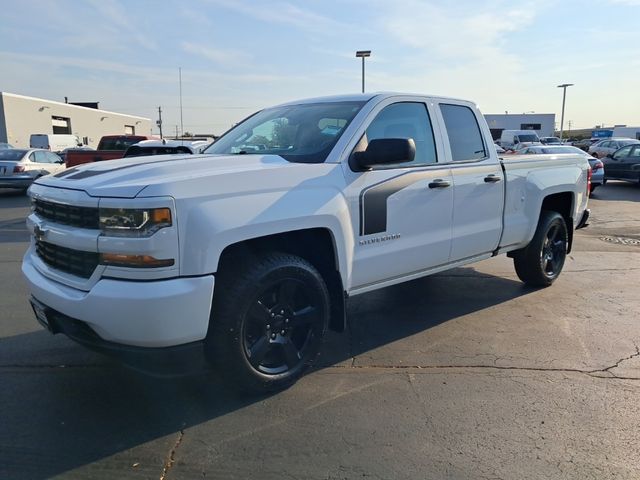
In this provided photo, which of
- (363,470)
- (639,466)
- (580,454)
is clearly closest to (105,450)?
(363,470)

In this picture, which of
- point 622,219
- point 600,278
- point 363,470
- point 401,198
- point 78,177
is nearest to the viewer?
point 363,470

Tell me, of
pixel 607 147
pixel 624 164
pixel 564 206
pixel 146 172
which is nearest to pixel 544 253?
pixel 564 206

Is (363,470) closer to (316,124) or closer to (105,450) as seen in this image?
(105,450)

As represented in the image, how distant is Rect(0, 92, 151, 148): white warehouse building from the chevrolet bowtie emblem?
1891 inches

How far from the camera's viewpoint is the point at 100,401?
3.50 metres

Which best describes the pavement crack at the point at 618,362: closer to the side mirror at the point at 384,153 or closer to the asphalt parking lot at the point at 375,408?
the asphalt parking lot at the point at 375,408

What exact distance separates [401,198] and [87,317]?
2.37 m

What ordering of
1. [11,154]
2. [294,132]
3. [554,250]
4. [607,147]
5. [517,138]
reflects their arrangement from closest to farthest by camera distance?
[294,132] < [554,250] < [11,154] < [607,147] < [517,138]

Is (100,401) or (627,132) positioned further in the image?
(627,132)

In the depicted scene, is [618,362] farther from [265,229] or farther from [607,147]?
[607,147]

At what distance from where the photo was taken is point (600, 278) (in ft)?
22.4

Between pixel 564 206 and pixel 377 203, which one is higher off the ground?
pixel 377 203

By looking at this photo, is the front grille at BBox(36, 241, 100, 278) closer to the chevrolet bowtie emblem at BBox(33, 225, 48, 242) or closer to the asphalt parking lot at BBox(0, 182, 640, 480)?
the chevrolet bowtie emblem at BBox(33, 225, 48, 242)

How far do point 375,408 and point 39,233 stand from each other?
7.90 ft
